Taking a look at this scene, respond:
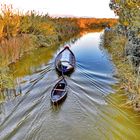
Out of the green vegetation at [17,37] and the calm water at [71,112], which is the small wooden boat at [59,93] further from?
the green vegetation at [17,37]

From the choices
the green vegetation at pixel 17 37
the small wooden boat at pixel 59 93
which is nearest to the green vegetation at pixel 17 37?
the green vegetation at pixel 17 37

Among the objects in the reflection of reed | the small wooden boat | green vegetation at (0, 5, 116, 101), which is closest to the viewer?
the small wooden boat

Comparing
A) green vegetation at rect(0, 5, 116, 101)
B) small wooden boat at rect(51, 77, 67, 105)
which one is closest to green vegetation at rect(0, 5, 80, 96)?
green vegetation at rect(0, 5, 116, 101)

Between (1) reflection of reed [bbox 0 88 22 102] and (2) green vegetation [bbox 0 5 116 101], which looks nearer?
(1) reflection of reed [bbox 0 88 22 102]

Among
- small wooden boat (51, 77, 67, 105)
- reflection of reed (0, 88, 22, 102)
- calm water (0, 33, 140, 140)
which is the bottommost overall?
calm water (0, 33, 140, 140)

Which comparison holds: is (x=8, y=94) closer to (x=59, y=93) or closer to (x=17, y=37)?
(x=59, y=93)

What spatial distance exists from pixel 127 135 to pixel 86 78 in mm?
10264

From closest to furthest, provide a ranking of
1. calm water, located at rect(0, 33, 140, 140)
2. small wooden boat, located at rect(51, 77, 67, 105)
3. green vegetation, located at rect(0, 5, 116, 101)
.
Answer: calm water, located at rect(0, 33, 140, 140)
small wooden boat, located at rect(51, 77, 67, 105)
green vegetation, located at rect(0, 5, 116, 101)

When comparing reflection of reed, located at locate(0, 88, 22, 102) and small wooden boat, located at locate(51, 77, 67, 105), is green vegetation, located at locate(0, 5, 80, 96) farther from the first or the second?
small wooden boat, located at locate(51, 77, 67, 105)

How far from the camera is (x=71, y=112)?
15438 mm

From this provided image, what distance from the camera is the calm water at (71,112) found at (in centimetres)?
1277

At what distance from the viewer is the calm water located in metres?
12.8

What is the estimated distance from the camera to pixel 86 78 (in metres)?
22.7

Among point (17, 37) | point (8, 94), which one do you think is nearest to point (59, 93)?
point (8, 94)
